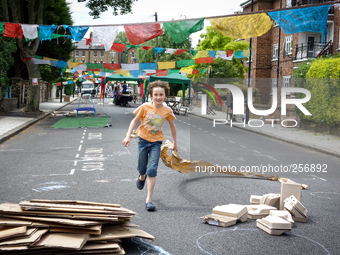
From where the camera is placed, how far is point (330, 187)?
7531 millimetres

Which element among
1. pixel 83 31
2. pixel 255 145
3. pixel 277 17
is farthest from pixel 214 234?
pixel 83 31

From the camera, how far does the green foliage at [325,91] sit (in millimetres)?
16216

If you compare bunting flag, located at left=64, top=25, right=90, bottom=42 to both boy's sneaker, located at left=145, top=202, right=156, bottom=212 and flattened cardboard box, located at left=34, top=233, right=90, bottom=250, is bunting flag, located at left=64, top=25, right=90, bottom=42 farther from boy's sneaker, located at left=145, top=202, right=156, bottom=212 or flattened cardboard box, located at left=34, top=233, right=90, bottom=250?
flattened cardboard box, located at left=34, top=233, right=90, bottom=250

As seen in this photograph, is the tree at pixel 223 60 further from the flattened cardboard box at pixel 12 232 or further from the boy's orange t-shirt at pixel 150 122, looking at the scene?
the flattened cardboard box at pixel 12 232

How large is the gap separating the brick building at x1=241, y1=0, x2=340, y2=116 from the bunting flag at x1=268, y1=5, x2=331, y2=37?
19190mm

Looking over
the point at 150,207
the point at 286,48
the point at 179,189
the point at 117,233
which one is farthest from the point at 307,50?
the point at 117,233

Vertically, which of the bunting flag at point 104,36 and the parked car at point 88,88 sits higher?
the bunting flag at point 104,36

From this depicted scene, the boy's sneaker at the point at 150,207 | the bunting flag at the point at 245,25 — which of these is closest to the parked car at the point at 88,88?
the bunting flag at the point at 245,25

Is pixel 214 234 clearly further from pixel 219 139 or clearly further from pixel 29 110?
pixel 29 110

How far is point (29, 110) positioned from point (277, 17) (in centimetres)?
1988

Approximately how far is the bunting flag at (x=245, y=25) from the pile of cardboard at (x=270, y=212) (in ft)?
17.6

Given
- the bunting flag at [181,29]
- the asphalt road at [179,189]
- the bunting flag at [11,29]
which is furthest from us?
the bunting flag at [11,29]

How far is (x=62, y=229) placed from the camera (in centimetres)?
383

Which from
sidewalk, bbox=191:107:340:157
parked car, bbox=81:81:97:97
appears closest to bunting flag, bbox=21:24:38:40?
sidewalk, bbox=191:107:340:157
